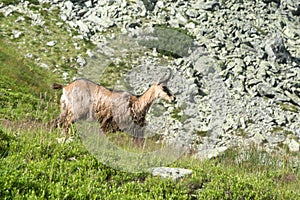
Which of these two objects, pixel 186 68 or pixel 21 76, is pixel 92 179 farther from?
pixel 186 68

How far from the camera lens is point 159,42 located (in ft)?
114

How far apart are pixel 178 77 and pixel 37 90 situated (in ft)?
37.5

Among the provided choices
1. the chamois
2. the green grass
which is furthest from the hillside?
the chamois

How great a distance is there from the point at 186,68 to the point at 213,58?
3588 mm

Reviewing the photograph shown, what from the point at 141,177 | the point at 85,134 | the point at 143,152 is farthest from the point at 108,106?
the point at 141,177

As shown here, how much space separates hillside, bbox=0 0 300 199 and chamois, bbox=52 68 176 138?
94 centimetres

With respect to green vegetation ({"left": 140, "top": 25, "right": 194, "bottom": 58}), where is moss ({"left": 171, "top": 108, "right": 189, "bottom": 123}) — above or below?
below

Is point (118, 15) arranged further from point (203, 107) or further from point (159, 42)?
point (203, 107)

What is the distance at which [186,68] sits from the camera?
3105 centimetres

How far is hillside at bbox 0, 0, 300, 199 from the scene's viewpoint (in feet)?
33.4

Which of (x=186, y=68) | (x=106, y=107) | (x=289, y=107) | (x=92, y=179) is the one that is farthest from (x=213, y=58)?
(x=92, y=179)

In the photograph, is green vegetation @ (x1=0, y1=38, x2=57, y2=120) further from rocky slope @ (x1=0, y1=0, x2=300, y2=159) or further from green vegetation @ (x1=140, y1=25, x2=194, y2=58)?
green vegetation @ (x1=140, y1=25, x2=194, y2=58)

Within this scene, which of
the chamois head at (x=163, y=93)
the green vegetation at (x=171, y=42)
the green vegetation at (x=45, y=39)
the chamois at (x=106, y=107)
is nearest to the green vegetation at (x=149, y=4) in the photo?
the green vegetation at (x=171, y=42)

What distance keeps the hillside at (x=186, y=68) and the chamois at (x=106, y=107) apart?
0.94 metres
